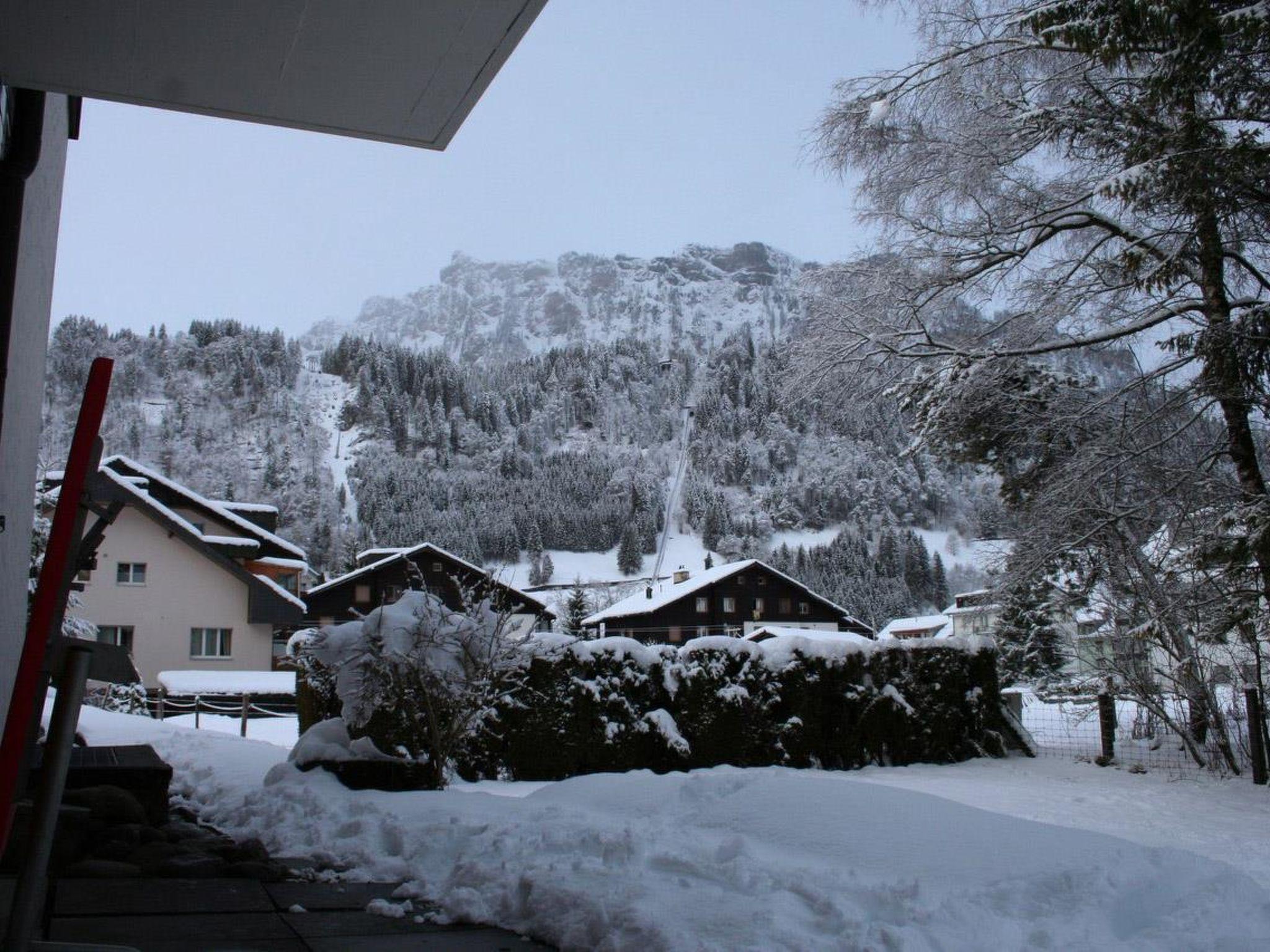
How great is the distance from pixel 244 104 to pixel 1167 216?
862 cm

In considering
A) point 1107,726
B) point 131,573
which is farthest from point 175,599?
point 1107,726

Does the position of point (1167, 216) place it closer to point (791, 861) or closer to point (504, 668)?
point (504, 668)

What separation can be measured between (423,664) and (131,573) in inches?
967

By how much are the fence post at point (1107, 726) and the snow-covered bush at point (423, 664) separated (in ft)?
24.1

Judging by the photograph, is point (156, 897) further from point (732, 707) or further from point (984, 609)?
point (984, 609)

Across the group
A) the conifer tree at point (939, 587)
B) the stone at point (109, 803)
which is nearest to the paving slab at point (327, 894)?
the stone at point (109, 803)

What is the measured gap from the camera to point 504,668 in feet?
25.4

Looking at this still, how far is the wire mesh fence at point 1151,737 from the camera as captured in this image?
9.92 m

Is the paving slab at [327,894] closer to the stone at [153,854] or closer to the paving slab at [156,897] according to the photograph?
the paving slab at [156,897]

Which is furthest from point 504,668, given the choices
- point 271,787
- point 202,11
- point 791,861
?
point 202,11

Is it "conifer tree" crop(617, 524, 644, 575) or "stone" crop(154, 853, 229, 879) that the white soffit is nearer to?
"stone" crop(154, 853, 229, 879)

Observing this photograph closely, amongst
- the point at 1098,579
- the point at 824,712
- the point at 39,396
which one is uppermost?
the point at 39,396

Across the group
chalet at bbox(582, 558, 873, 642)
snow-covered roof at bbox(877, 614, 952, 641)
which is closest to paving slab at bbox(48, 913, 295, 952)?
chalet at bbox(582, 558, 873, 642)

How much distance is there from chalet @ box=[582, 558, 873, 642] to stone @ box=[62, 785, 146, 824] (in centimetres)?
3540
